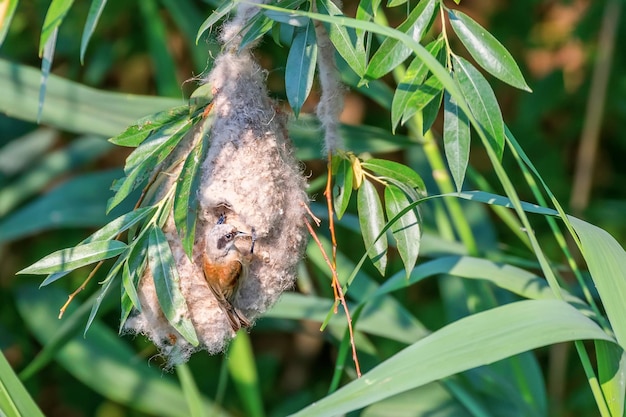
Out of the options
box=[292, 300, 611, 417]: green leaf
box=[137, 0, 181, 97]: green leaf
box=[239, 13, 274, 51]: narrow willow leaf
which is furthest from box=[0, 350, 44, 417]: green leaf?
box=[137, 0, 181, 97]: green leaf

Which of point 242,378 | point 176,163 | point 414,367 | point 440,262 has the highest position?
point 176,163

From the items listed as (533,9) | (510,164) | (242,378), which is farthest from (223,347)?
(533,9)

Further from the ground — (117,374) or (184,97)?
(184,97)

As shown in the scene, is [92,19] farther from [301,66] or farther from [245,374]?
[245,374]

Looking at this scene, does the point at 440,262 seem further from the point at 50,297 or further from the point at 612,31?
the point at 612,31

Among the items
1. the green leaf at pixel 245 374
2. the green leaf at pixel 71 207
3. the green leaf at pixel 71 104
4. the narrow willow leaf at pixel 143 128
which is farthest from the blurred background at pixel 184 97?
the narrow willow leaf at pixel 143 128

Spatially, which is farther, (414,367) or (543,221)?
(543,221)

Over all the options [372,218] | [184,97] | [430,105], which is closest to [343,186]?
[372,218]
